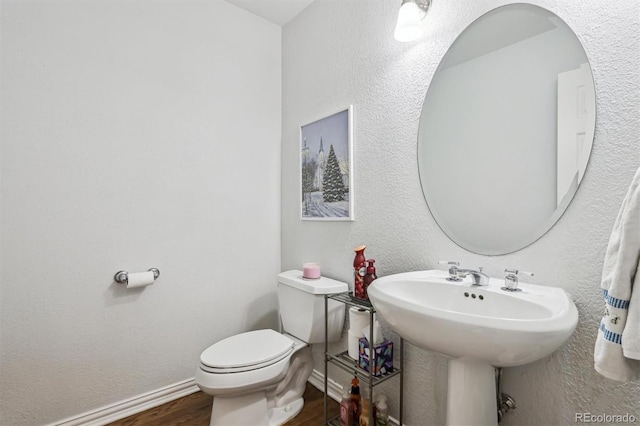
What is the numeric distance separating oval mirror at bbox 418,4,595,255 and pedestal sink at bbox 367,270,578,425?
21cm

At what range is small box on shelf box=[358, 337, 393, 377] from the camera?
4.42 feet

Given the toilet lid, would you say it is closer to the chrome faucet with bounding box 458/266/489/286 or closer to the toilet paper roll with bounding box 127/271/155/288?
the toilet paper roll with bounding box 127/271/155/288

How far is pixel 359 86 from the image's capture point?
5.45 ft

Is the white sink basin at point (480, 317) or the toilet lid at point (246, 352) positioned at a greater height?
the white sink basin at point (480, 317)

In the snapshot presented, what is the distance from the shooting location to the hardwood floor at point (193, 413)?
1.59 metres

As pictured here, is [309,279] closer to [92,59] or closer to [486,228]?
[486,228]

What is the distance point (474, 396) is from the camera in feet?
3.13

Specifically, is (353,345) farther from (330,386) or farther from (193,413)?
(193,413)

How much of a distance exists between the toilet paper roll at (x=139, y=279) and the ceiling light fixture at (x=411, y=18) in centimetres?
165

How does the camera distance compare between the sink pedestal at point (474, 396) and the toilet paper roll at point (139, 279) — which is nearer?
the sink pedestal at point (474, 396)

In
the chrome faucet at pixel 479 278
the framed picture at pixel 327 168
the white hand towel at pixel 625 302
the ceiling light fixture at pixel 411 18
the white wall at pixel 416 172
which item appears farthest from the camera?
the framed picture at pixel 327 168

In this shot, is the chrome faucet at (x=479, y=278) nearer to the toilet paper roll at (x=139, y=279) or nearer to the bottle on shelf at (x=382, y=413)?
the bottle on shelf at (x=382, y=413)

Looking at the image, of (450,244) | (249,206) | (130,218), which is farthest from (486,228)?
(130,218)

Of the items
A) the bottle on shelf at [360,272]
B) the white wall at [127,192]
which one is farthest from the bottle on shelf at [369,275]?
the white wall at [127,192]
